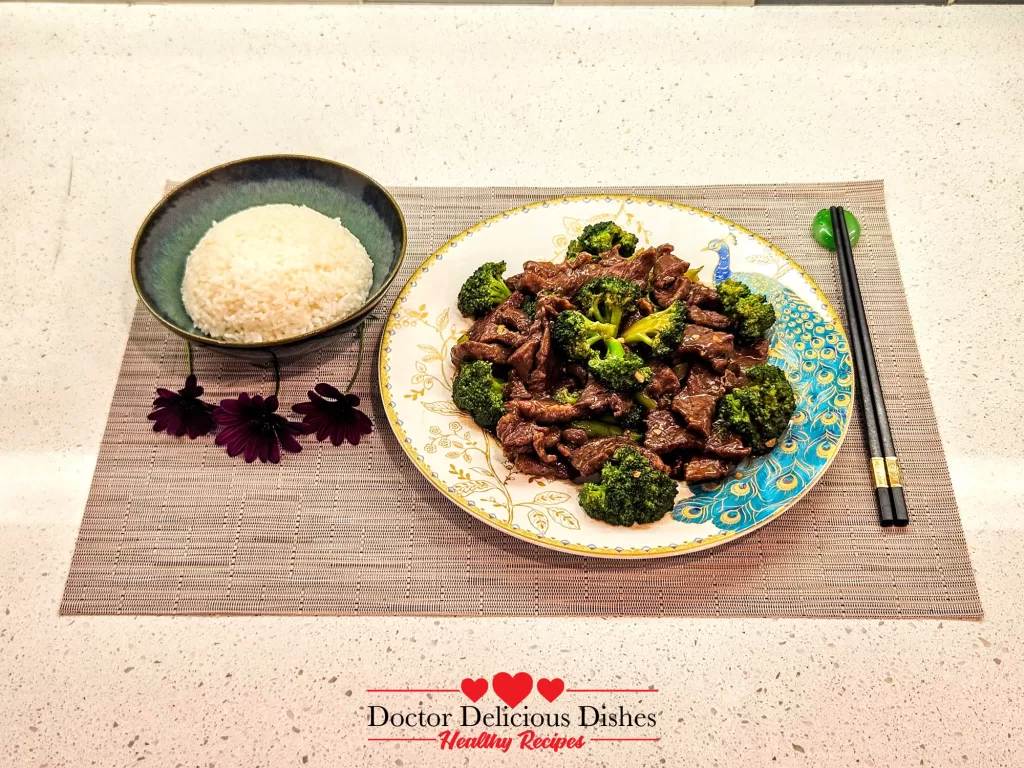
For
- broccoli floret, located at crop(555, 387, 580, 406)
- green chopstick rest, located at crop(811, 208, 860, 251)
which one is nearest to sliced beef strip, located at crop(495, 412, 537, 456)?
broccoli floret, located at crop(555, 387, 580, 406)

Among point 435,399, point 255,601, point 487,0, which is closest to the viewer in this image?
point 255,601

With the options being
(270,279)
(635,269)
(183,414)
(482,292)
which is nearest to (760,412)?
(635,269)

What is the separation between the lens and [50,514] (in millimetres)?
2398

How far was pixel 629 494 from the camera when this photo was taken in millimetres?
2010

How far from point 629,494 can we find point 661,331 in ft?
1.71

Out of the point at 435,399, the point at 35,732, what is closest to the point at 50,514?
the point at 35,732

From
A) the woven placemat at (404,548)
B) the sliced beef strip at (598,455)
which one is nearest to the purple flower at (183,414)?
the woven placemat at (404,548)

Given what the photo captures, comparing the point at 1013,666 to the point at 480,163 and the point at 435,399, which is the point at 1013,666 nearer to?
the point at 435,399

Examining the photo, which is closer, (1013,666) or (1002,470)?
(1013,666)

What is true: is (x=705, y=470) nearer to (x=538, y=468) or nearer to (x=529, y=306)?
(x=538, y=468)

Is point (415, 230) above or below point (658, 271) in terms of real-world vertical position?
above

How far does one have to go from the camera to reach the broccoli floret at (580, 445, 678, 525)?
2.01m

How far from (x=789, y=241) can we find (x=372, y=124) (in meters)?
1.87

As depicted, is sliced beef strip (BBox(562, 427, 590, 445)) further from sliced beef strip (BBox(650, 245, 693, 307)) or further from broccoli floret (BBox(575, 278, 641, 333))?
sliced beef strip (BBox(650, 245, 693, 307))
